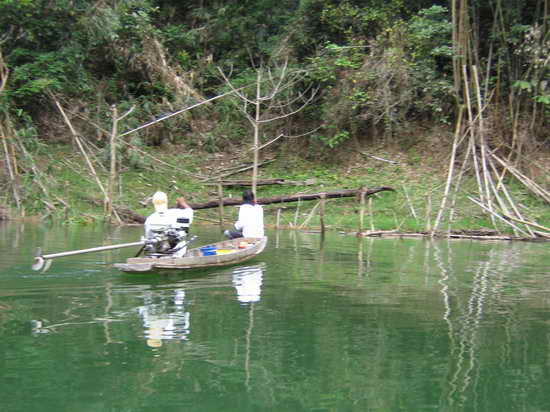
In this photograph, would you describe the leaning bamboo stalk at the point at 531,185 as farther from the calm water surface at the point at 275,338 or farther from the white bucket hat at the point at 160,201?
the white bucket hat at the point at 160,201

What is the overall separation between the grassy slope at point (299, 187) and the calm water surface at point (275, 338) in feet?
23.8

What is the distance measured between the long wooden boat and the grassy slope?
5892 millimetres

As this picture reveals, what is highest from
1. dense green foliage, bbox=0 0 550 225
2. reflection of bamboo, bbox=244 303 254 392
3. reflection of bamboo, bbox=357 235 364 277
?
dense green foliage, bbox=0 0 550 225

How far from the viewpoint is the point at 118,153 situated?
20922mm

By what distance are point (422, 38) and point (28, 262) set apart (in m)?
15.2

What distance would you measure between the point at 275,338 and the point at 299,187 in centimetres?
1565

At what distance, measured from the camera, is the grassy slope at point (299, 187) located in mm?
18078

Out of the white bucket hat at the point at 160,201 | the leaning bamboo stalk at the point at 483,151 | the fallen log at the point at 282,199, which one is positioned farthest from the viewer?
the fallen log at the point at 282,199

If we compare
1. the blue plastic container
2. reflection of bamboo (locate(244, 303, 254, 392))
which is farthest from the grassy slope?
reflection of bamboo (locate(244, 303, 254, 392))

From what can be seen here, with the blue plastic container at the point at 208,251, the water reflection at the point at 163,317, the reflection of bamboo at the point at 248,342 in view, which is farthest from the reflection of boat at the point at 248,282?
the water reflection at the point at 163,317

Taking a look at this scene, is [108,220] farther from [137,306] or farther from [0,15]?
[137,306]

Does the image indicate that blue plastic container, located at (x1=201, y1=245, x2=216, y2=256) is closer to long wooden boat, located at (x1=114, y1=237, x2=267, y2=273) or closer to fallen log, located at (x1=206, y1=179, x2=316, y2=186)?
long wooden boat, located at (x1=114, y1=237, x2=267, y2=273)

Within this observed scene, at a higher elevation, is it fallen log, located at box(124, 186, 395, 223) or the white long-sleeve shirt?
fallen log, located at box(124, 186, 395, 223)

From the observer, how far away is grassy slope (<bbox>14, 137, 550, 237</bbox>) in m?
18.1
